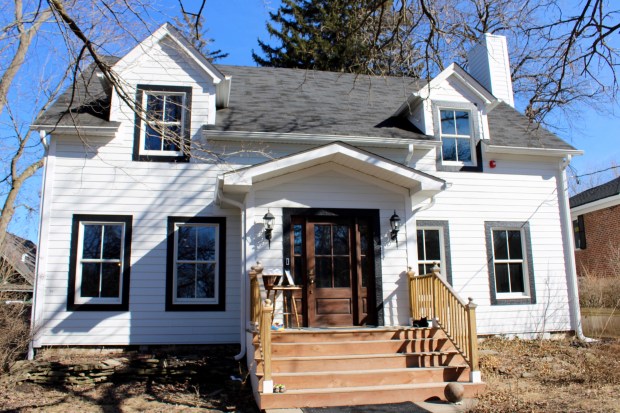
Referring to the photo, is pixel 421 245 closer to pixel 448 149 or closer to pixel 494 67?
pixel 448 149

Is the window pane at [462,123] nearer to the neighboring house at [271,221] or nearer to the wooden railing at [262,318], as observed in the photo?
the neighboring house at [271,221]

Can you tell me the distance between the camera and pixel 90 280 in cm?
958

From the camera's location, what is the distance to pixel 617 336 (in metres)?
11.7

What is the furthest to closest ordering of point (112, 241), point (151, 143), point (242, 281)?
point (151, 143), point (112, 241), point (242, 281)

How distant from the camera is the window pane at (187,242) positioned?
998cm

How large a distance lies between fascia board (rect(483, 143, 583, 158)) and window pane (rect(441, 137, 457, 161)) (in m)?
0.66

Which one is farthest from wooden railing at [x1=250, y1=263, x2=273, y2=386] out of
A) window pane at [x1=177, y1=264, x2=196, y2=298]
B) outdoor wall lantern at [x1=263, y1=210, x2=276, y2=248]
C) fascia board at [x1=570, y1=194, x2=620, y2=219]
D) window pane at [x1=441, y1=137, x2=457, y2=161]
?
fascia board at [x1=570, y1=194, x2=620, y2=219]

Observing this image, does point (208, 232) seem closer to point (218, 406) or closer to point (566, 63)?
point (218, 406)

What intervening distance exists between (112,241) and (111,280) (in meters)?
0.73

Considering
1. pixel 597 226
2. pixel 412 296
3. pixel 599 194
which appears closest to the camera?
pixel 412 296

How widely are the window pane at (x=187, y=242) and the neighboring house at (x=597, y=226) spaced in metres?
15.6

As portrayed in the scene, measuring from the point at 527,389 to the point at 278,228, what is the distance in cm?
467

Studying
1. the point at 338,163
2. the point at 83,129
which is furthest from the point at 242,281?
the point at 83,129

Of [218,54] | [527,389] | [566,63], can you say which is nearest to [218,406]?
[527,389]
